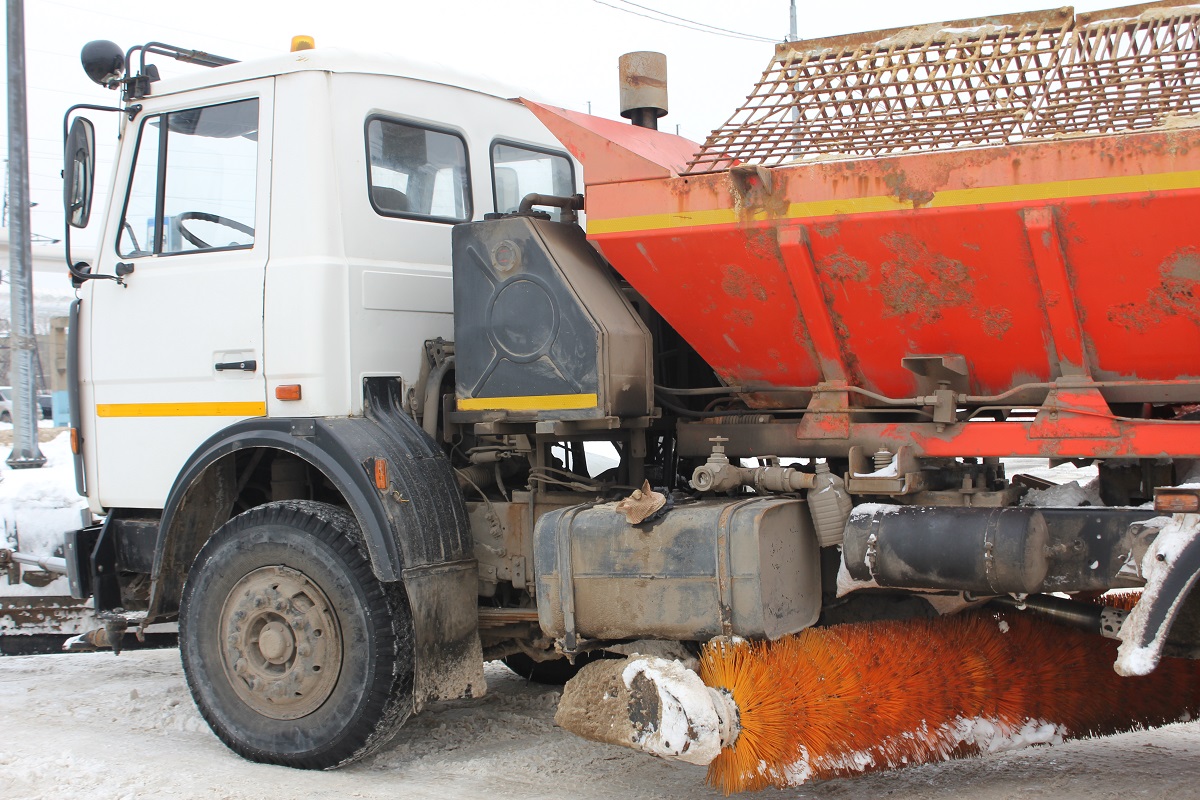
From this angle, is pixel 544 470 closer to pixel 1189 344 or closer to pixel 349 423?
pixel 349 423

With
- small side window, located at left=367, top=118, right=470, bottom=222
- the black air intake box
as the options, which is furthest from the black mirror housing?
the black air intake box

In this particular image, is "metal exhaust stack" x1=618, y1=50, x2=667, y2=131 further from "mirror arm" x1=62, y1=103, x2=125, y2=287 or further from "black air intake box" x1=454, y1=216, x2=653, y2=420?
"mirror arm" x1=62, y1=103, x2=125, y2=287

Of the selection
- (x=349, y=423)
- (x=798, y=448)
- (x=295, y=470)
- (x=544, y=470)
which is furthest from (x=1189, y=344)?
(x=295, y=470)

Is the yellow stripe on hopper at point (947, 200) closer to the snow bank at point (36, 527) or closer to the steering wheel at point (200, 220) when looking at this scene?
the steering wheel at point (200, 220)

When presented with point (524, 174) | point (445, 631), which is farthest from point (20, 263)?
point (445, 631)

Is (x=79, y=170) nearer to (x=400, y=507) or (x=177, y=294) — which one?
(x=177, y=294)

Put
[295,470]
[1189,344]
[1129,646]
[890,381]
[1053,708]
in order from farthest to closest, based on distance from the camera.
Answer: [295,470] → [1053,708] → [890,381] → [1189,344] → [1129,646]

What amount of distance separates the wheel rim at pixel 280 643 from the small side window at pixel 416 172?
1.47 meters

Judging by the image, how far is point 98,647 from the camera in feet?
15.9

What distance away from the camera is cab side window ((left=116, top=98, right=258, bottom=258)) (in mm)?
4559

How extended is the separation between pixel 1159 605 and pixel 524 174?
328 cm

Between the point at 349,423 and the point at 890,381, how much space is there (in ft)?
6.22

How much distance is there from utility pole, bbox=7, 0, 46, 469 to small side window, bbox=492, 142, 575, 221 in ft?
25.9

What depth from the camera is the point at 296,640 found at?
427cm
